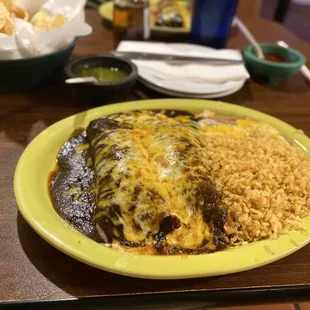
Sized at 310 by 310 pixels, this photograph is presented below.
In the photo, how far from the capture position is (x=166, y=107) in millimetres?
1418

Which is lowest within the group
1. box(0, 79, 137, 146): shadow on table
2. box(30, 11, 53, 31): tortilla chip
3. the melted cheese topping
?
box(0, 79, 137, 146): shadow on table

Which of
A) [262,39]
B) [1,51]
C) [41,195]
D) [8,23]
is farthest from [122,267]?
[262,39]

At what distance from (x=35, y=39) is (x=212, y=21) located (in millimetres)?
953

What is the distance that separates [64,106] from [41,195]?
0.57 m

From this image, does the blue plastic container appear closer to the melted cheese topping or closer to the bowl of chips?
the bowl of chips

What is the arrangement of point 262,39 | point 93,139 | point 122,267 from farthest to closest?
point 262,39
point 93,139
point 122,267

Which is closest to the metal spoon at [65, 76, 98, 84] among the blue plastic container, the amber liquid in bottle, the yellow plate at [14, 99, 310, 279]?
the yellow plate at [14, 99, 310, 279]

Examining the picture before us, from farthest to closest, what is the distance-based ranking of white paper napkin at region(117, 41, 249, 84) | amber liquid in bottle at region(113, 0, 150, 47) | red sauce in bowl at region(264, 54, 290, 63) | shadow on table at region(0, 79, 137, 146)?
1. amber liquid in bottle at region(113, 0, 150, 47)
2. red sauce in bowl at region(264, 54, 290, 63)
3. white paper napkin at region(117, 41, 249, 84)
4. shadow on table at region(0, 79, 137, 146)

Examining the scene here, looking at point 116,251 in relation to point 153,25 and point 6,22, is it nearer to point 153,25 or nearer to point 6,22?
point 6,22

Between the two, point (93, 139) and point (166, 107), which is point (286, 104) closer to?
point (166, 107)

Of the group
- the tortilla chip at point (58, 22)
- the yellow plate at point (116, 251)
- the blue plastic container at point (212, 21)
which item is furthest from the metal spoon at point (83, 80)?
the blue plastic container at point (212, 21)

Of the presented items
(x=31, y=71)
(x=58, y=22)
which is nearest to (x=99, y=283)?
(x=31, y=71)

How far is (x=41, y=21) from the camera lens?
1.49 meters

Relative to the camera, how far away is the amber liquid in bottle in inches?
78.7
